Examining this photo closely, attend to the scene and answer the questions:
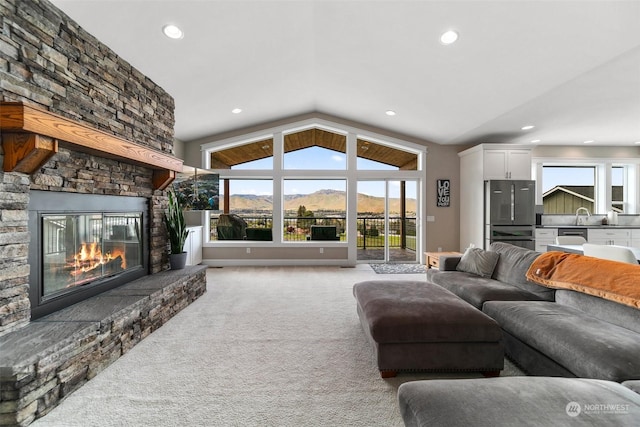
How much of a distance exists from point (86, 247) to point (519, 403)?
3278mm

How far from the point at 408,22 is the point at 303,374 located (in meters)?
3.36

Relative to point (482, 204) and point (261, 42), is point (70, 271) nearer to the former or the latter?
point (261, 42)

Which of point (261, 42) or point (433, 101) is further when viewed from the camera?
point (433, 101)

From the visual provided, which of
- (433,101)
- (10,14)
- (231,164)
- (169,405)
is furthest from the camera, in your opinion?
(231,164)

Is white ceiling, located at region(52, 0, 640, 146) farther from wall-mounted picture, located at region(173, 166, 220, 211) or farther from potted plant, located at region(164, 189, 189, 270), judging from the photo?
potted plant, located at region(164, 189, 189, 270)

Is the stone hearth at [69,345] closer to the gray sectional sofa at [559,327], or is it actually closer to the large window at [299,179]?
the gray sectional sofa at [559,327]

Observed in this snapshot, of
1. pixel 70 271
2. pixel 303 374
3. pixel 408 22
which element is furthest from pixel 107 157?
pixel 408 22

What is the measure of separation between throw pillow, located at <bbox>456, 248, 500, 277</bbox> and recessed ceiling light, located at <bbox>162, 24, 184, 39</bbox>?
Answer: 4064 mm

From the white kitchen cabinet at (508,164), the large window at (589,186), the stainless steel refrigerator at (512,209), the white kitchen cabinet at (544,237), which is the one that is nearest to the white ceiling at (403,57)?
the white kitchen cabinet at (508,164)

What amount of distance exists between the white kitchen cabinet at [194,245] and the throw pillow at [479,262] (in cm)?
456

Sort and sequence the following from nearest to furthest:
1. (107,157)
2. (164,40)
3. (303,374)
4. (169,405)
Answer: (169,405)
(303,374)
(107,157)
(164,40)

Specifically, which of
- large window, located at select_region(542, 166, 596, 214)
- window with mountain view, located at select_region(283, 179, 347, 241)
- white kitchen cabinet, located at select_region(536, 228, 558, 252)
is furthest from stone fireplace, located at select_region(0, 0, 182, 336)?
large window, located at select_region(542, 166, 596, 214)

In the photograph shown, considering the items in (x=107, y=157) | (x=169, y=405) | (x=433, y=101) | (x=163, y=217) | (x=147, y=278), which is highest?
(x=433, y=101)

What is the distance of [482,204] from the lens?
18.2 feet
